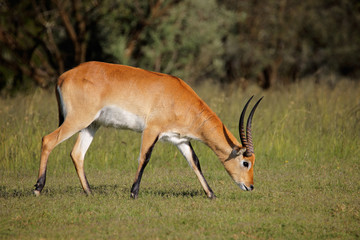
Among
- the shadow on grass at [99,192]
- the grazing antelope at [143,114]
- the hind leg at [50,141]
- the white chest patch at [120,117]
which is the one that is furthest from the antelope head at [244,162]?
the hind leg at [50,141]

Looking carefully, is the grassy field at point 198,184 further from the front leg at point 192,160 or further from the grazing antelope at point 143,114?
the grazing antelope at point 143,114

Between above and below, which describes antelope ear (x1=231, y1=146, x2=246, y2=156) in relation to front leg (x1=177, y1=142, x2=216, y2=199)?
above

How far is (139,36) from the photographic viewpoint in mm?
18844

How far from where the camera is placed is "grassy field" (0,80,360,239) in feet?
18.6

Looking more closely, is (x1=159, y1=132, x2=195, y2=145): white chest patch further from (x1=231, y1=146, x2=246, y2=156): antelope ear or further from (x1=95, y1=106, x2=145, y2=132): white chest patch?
(x1=231, y1=146, x2=246, y2=156): antelope ear

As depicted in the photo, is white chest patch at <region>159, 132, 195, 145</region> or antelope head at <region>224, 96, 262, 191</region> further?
white chest patch at <region>159, 132, 195, 145</region>

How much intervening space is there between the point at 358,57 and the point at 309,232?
20.4 meters

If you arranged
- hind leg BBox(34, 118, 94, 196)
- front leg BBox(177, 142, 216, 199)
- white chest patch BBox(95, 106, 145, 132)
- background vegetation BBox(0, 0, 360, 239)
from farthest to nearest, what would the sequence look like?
front leg BBox(177, 142, 216, 199) < white chest patch BBox(95, 106, 145, 132) < hind leg BBox(34, 118, 94, 196) < background vegetation BBox(0, 0, 360, 239)

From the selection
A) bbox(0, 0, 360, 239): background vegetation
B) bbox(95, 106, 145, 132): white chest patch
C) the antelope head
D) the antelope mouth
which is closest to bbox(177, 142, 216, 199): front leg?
bbox(0, 0, 360, 239): background vegetation

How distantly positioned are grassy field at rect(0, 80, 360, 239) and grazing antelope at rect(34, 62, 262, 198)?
521 millimetres

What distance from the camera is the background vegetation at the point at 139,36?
59.7 feet

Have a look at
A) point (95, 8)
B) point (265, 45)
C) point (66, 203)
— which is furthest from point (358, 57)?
point (66, 203)

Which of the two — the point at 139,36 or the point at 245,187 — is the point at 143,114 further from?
the point at 139,36

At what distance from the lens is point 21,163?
9.38 metres
